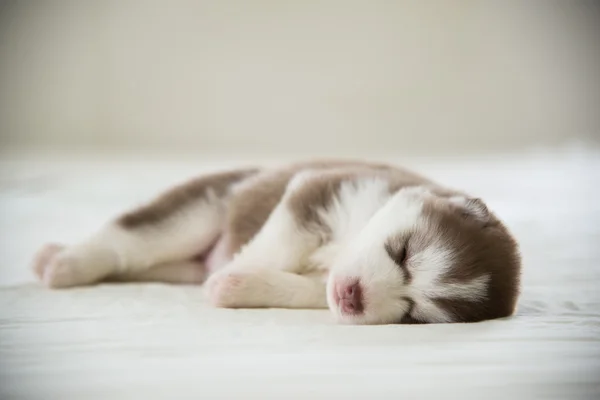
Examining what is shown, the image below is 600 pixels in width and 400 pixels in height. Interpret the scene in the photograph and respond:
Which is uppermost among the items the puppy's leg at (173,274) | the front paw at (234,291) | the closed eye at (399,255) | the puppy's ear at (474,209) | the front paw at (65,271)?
the puppy's ear at (474,209)

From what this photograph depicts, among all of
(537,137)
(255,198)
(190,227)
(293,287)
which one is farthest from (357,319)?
(537,137)

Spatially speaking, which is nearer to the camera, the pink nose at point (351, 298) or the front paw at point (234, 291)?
the pink nose at point (351, 298)

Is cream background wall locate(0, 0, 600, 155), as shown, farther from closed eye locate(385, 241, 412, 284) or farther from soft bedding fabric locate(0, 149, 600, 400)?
closed eye locate(385, 241, 412, 284)

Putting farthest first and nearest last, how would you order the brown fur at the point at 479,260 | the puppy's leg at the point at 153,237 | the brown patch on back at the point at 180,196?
the brown patch on back at the point at 180,196 < the puppy's leg at the point at 153,237 < the brown fur at the point at 479,260

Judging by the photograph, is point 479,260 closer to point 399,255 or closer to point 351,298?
point 399,255

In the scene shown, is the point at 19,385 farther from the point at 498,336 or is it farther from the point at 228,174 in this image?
the point at 228,174

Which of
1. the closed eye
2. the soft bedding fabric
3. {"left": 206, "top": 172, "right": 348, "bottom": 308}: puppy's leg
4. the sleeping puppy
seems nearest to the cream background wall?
the soft bedding fabric

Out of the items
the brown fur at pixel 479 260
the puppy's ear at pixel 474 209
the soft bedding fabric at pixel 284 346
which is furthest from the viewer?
the puppy's ear at pixel 474 209

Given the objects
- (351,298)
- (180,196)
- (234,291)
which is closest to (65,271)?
(180,196)

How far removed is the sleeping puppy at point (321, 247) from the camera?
5.76 feet

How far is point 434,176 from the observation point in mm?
3648

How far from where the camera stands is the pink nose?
1.74 meters

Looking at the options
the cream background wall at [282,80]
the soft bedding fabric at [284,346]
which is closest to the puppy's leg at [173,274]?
the soft bedding fabric at [284,346]

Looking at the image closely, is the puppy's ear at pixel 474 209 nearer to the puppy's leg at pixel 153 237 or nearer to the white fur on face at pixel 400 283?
the white fur on face at pixel 400 283
